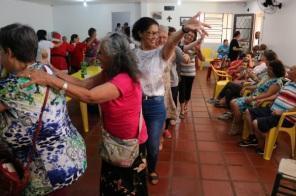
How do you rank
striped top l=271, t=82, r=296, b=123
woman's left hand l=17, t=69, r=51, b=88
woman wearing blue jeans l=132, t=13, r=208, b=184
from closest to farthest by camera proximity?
woman's left hand l=17, t=69, r=51, b=88 < woman wearing blue jeans l=132, t=13, r=208, b=184 < striped top l=271, t=82, r=296, b=123

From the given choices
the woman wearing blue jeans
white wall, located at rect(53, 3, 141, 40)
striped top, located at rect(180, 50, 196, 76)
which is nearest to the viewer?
the woman wearing blue jeans

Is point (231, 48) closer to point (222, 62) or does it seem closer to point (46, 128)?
point (222, 62)

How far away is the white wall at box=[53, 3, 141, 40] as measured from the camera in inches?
416

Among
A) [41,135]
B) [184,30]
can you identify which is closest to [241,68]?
[184,30]

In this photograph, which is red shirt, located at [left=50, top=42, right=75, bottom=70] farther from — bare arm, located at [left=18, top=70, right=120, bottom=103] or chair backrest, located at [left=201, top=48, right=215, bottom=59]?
chair backrest, located at [left=201, top=48, right=215, bottom=59]

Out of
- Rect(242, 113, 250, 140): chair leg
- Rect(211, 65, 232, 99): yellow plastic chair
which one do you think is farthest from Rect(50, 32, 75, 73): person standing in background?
Rect(242, 113, 250, 140): chair leg

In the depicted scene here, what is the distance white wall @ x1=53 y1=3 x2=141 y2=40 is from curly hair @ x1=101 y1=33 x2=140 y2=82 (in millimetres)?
9537

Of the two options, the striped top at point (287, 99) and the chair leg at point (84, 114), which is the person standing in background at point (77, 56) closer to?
the chair leg at point (84, 114)

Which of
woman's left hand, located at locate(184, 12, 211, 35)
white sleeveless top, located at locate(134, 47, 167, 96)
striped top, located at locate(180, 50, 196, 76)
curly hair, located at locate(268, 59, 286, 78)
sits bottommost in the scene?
striped top, located at locate(180, 50, 196, 76)

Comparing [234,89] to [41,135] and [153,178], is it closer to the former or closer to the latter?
[153,178]

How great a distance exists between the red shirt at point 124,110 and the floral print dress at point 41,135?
0.18 metres

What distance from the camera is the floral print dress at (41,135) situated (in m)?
1.04

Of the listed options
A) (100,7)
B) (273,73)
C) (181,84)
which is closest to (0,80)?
(273,73)

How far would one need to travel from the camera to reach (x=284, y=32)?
5.67 meters
